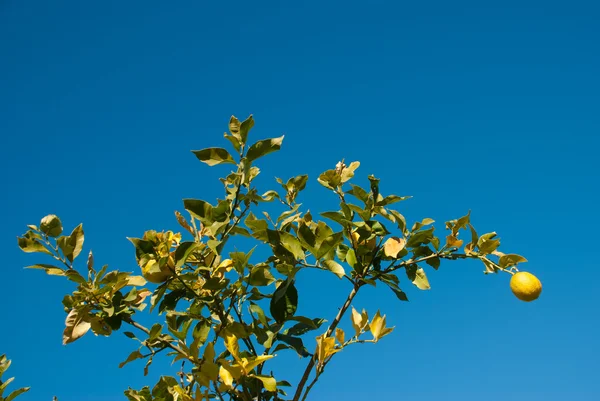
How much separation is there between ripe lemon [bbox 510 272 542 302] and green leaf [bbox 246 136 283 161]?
0.82 metres

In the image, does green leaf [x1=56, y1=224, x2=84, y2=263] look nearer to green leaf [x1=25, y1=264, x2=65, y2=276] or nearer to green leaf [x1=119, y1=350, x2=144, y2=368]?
green leaf [x1=25, y1=264, x2=65, y2=276]

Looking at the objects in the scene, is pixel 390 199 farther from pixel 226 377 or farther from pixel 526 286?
pixel 226 377

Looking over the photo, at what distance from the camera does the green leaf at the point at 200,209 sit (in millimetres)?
1474

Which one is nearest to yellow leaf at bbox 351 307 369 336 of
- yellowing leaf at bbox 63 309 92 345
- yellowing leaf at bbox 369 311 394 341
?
yellowing leaf at bbox 369 311 394 341

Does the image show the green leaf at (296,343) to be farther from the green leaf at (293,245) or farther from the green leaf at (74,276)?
the green leaf at (74,276)

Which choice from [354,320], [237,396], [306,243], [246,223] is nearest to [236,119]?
[246,223]

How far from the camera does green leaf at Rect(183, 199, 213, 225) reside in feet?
4.83

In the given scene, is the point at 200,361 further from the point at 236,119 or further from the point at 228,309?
the point at 236,119

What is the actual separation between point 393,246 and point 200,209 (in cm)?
54

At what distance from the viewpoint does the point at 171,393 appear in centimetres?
161

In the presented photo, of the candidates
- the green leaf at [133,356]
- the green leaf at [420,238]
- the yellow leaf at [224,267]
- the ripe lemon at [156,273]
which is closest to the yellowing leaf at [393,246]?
the green leaf at [420,238]

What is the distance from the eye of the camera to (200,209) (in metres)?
1.49

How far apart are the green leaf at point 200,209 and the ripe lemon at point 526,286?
0.92 m

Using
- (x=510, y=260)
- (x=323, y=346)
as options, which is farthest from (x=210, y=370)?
(x=510, y=260)
